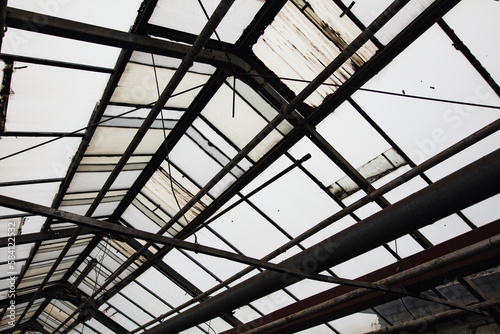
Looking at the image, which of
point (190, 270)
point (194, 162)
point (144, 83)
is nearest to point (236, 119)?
point (194, 162)

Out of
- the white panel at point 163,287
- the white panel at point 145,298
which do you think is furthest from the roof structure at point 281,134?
the white panel at point 145,298

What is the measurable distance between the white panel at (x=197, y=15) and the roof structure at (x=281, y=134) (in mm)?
23

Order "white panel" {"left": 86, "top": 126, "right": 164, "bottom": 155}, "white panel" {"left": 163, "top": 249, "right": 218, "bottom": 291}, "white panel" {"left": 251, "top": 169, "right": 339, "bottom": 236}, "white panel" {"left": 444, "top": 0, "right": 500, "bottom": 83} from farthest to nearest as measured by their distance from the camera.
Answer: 1. "white panel" {"left": 163, "top": 249, "right": 218, "bottom": 291}
2. "white panel" {"left": 251, "top": 169, "right": 339, "bottom": 236}
3. "white panel" {"left": 86, "top": 126, "right": 164, "bottom": 155}
4. "white panel" {"left": 444, "top": 0, "right": 500, "bottom": 83}

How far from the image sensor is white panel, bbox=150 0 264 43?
3.64m

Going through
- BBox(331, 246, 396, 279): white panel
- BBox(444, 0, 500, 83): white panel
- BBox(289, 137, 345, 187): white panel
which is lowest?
BBox(331, 246, 396, 279): white panel

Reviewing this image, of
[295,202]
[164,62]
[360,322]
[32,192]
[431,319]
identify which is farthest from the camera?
[360,322]

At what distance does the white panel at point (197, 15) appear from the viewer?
11.9 feet

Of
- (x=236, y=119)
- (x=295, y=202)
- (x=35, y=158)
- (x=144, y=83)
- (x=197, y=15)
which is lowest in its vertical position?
(x=35, y=158)

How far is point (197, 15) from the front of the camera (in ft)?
12.6

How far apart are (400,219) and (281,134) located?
217cm

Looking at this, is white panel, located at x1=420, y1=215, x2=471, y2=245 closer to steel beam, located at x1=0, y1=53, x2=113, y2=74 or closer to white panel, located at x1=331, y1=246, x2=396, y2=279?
white panel, located at x1=331, y1=246, x2=396, y2=279

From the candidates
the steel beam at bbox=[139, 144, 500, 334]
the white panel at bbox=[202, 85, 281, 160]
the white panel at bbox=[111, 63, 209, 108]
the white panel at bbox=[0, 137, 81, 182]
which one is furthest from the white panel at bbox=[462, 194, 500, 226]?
the white panel at bbox=[0, 137, 81, 182]

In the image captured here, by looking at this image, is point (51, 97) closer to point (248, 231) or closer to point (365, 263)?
point (248, 231)

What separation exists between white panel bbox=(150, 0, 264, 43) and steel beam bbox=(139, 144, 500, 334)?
2.66 m
